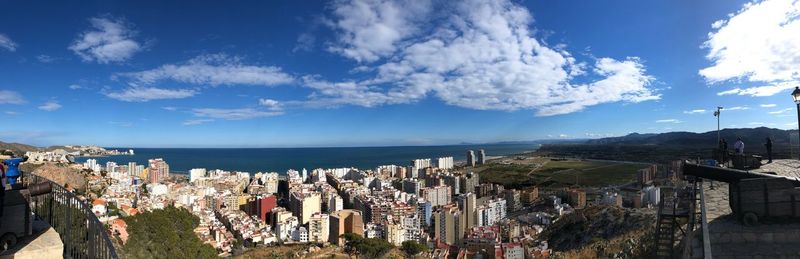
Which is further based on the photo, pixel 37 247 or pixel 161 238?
pixel 161 238

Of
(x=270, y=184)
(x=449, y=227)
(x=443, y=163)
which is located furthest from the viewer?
(x=443, y=163)

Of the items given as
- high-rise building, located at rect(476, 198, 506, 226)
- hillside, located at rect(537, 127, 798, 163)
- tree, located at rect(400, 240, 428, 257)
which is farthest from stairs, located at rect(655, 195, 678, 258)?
high-rise building, located at rect(476, 198, 506, 226)

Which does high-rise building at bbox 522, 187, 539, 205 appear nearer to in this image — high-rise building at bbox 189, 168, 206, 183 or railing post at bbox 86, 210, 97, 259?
railing post at bbox 86, 210, 97, 259

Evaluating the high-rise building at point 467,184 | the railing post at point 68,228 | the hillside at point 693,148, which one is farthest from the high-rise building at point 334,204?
the railing post at point 68,228

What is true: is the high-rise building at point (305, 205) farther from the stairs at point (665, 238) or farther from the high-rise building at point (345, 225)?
the stairs at point (665, 238)

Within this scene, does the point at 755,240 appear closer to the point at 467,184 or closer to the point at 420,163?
the point at 467,184

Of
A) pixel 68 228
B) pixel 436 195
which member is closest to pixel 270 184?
pixel 436 195

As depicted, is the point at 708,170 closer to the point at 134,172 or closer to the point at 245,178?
the point at 245,178
